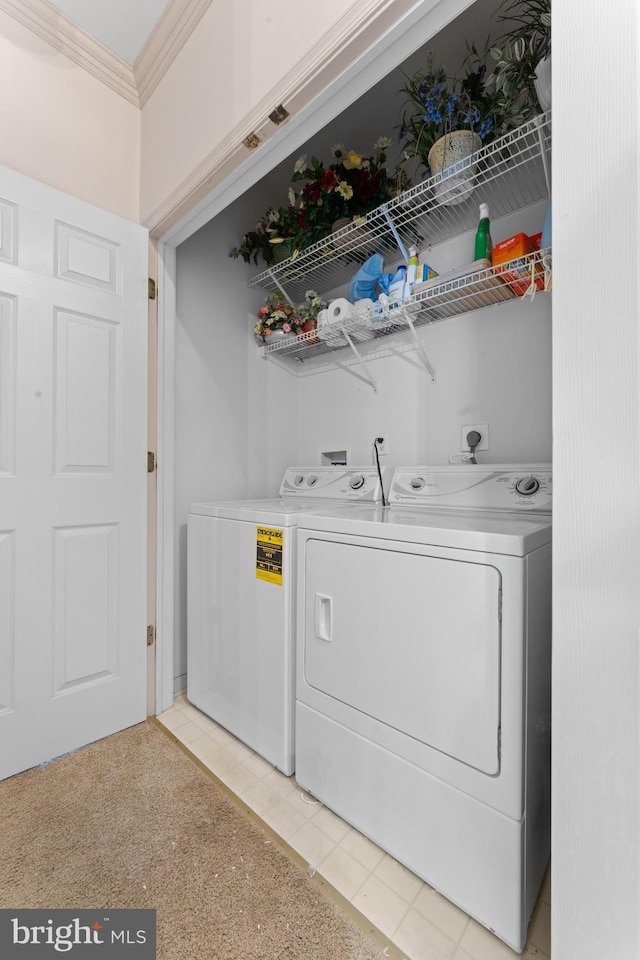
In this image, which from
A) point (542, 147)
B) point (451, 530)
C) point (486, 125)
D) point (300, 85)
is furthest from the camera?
point (486, 125)

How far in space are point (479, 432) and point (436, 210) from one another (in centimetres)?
87

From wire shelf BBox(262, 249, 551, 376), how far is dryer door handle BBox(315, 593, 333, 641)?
110cm

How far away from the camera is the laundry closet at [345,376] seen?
5.26 feet

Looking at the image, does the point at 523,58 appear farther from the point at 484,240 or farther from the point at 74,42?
the point at 74,42

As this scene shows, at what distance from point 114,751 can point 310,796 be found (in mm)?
761

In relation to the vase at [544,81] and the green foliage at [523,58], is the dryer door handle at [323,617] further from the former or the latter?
the green foliage at [523,58]

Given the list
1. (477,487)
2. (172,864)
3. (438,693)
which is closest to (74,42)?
(477,487)

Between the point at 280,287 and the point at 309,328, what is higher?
the point at 280,287

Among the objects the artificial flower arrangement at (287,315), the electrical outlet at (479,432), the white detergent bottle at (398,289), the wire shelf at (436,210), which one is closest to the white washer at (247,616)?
the electrical outlet at (479,432)

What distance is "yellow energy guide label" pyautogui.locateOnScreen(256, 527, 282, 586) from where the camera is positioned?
1427mm

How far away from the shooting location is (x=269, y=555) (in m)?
1.46

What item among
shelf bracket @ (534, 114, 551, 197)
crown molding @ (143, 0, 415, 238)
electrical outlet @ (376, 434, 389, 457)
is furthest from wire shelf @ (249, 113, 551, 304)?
electrical outlet @ (376, 434, 389, 457)

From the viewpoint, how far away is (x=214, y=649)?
Result: 172cm

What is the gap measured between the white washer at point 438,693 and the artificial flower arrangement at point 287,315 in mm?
1227
